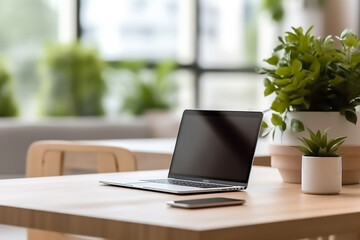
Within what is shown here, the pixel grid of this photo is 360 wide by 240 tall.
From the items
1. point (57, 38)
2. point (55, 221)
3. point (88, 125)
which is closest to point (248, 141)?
point (55, 221)

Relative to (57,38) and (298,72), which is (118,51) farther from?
(298,72)

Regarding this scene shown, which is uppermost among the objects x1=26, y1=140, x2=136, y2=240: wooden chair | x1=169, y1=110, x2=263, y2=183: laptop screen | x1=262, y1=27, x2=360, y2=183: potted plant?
x1=262, y1=27, x2=360, y2=183: potted plant

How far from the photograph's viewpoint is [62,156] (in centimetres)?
260

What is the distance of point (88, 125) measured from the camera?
5355mm

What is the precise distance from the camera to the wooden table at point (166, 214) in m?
1.30

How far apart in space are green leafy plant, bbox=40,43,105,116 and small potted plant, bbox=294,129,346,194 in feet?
13.0

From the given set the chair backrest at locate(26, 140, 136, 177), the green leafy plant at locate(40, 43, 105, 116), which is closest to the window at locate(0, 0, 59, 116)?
the green leafy plant at locate(40, 43, 105, 116)

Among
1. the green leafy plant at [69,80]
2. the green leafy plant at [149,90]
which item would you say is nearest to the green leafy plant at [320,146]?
the green leafy plant at [69,80]

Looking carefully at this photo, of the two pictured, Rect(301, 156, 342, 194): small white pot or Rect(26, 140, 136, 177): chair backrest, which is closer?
Rect(301, 156, 342, 194): small white pot

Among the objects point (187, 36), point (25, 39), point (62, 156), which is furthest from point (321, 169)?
point (187, 36)

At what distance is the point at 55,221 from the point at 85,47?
446cm

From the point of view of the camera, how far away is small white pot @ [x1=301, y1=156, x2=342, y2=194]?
5.76 ft

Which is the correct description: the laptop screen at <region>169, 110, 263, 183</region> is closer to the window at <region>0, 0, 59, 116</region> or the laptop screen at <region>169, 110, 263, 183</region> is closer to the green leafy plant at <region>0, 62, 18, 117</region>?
the green leafy plant at <region>0, 62, 18, 117</region>

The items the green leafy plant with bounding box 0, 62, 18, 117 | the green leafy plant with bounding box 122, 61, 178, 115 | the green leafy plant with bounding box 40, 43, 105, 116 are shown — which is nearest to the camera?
the green leafy plant with bounding box 0, 62, 18, 117
